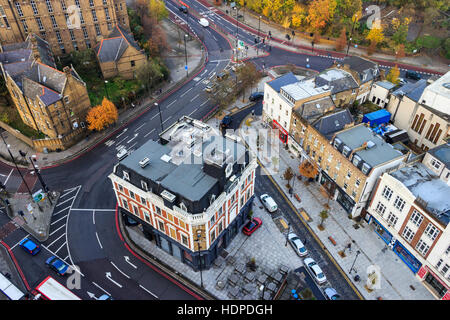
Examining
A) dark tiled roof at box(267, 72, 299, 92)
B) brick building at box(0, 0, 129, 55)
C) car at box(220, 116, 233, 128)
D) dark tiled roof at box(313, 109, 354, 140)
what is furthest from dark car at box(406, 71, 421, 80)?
brick building at box(0, 0, 129, 55)

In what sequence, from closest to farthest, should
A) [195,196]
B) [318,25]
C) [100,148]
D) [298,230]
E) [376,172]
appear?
[195,196] → [376,172] → [298,230] → [100,148] → [318,25]

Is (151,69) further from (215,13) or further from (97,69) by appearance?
(215,13)

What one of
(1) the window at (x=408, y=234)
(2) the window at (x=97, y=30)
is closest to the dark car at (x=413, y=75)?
(1) the window at (x=408, y=234)

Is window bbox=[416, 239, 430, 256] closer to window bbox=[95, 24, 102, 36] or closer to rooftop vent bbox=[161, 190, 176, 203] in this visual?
rooftop vent bbox=[161, 190, 176, 203]

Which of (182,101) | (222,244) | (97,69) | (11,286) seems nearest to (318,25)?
(182,101)

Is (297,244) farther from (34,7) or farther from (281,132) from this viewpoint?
(34,7)
